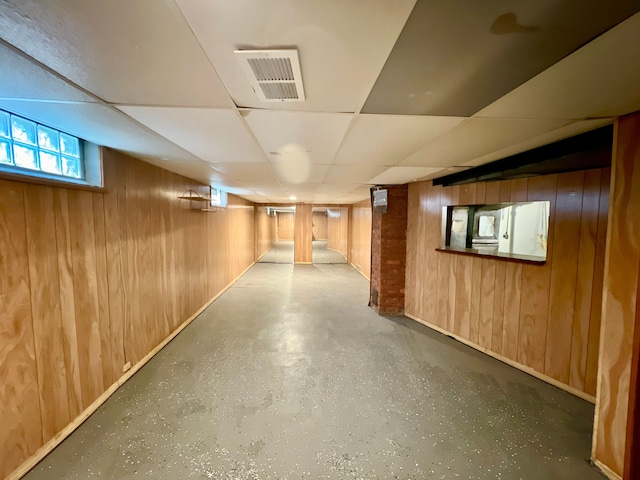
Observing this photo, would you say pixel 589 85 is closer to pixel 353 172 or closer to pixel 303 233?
pixel 353 172

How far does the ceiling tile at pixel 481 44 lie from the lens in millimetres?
772

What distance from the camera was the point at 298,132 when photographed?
181 cm

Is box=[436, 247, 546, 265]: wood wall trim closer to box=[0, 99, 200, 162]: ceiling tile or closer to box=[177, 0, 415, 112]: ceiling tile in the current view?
box=[177, 0, 415, 112]: ceiling tile

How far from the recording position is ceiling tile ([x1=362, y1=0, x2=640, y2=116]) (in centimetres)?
77

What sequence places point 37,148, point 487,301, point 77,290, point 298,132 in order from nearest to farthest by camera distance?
point 37,148 < point 298,132 < point 77,290 < point 487,301

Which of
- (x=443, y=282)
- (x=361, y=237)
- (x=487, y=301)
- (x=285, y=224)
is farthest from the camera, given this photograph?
(x=285, y=224)

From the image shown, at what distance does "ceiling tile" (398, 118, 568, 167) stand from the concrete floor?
7.11 ft

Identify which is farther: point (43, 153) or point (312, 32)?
point (43, 153)

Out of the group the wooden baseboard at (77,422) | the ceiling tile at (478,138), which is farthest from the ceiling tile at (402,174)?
the wooden baseboard at (77,422)

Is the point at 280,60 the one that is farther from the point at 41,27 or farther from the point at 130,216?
the point at 130,216

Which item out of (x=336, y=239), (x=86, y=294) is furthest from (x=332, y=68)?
(x=336, y=239)

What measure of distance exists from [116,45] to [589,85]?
6.62 ft

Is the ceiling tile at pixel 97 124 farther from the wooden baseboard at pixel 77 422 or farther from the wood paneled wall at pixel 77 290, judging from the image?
the wooden baseboard at pixel 77 422

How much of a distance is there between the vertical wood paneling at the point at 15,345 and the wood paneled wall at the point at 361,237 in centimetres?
560
